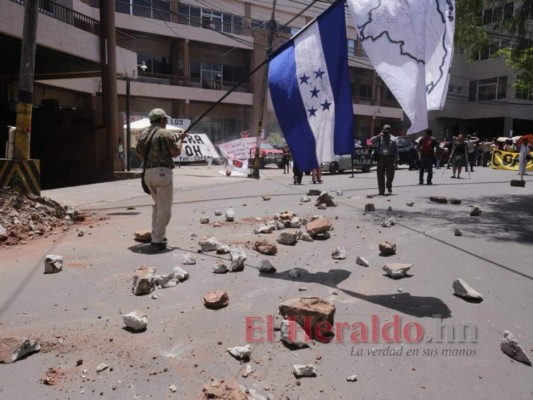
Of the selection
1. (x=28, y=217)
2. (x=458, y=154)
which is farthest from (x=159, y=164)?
A: (x=458, y=154)

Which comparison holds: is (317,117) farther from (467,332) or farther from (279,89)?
(467,332)

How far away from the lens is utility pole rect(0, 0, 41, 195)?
8023mm

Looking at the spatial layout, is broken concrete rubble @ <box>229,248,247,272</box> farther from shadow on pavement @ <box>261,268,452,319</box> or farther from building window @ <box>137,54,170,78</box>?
building window @ <box>137,54,170,78</box>

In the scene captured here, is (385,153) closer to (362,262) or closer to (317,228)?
(317,228)

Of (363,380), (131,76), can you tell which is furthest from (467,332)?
(131,76)

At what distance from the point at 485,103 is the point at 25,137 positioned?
4123cm

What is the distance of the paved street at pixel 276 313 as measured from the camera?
2.90 metres

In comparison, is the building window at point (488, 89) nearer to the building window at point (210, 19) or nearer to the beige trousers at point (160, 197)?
the building window at point (210, 19)

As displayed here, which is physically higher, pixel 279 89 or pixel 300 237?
pixel 279 89

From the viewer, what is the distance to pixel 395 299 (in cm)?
421

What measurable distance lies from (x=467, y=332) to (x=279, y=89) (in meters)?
2.95

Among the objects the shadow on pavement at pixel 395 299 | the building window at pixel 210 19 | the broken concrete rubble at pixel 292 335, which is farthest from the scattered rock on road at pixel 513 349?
the building window at pixel 210 19

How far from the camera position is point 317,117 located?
16.1 ft

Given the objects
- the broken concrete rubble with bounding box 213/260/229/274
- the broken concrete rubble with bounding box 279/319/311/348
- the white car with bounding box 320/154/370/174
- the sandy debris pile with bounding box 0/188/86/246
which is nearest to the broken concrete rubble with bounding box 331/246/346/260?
the broken concrete rubble with bounding box 213/260/229/274
